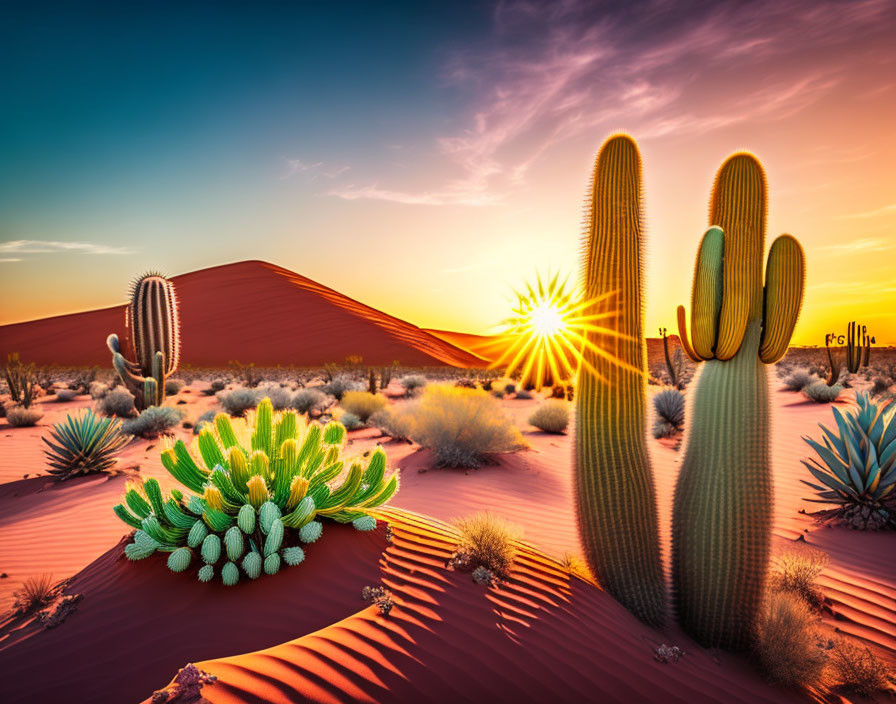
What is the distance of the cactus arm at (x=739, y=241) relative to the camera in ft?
13.5

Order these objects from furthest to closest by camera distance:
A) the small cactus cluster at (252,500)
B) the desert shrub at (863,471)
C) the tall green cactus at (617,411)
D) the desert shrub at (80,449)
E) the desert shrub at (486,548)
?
the desert shrub at (80,449), the desert shrub at (863,471), the tall green cactus at (617,411), the desert shrub at (486,548), the small cactus cluster at (252,500)

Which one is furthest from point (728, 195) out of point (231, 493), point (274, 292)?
point (274, 292)

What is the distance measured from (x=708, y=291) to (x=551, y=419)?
9491 millimetres

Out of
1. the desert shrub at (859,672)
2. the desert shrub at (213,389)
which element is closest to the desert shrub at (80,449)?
the desert shrub at (859,672)

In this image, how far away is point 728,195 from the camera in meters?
4.37

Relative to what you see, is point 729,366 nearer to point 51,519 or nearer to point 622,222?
point 622,222

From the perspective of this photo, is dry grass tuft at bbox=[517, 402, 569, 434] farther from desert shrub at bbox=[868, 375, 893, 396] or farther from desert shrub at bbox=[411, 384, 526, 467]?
desert shrub at bbox=[868, 375, 893, 396]

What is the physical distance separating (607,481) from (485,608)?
142 centimetres

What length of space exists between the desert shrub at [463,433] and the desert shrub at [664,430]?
16.5 ft

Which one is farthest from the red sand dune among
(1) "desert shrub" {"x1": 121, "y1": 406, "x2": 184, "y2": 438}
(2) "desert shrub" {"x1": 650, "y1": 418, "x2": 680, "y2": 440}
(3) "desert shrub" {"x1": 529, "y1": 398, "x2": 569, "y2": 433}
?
(2) "desert shrub" {"x1": 650, "y1": 418, "x2": 680, "y2": 440}

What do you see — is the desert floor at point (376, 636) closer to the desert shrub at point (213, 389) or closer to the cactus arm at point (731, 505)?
the cactus arm at point (731, 505)

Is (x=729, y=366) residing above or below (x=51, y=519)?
above

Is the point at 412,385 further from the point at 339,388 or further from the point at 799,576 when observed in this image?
the point at 799,576

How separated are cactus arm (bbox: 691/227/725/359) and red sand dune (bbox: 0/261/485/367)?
54483 millimetres
